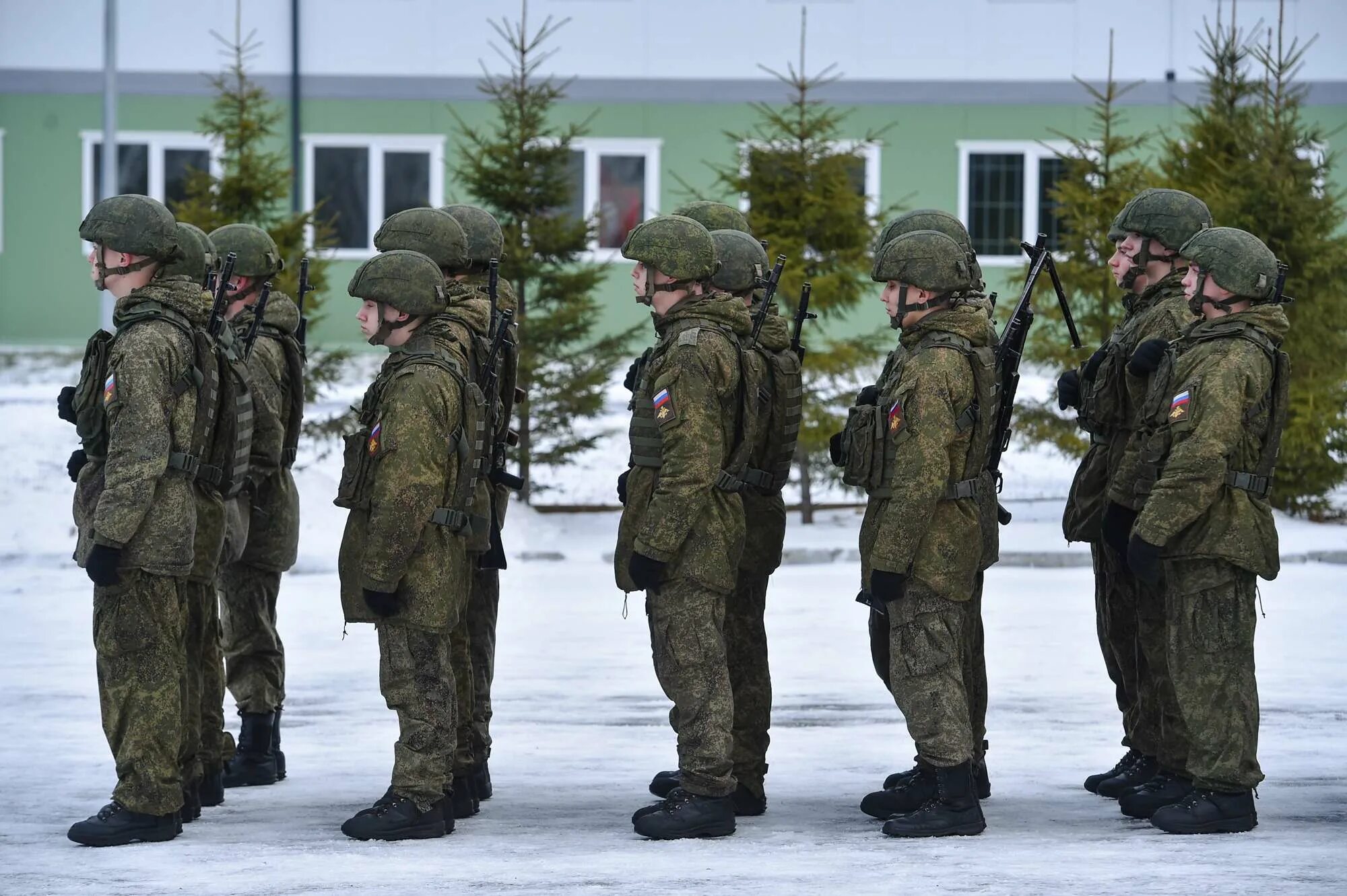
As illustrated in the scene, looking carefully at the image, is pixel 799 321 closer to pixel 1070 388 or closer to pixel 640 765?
pixel 1070 388

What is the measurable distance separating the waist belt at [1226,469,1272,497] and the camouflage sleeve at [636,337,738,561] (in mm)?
1973

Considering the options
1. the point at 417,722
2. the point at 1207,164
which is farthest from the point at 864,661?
the point at 1207,164

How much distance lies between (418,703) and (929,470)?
2153 millimetres

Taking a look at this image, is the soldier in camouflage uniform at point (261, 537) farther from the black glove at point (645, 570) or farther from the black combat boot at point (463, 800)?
the black glove at point (645, 570)

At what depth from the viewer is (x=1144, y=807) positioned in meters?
7.60

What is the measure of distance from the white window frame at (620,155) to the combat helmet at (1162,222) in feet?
60.6

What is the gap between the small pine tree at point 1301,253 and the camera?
18.1 meters

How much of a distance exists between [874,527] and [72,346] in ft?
73.7

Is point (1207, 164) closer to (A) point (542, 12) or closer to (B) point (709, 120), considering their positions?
(B) point (709, 120)

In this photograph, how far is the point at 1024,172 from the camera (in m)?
Result: 26.5

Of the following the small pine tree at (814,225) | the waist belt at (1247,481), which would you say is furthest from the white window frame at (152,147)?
the waist belt at (1247,481)

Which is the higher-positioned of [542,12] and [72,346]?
[542,12]

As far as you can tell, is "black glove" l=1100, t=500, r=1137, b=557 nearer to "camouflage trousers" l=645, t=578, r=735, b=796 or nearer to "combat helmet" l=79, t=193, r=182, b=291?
"camouflage trousers" l=645, t=578, r=735, b=796

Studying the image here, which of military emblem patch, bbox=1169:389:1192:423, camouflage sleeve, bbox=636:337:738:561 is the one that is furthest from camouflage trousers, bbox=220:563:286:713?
military emblem patch, bbox=1169:389:1192:423
